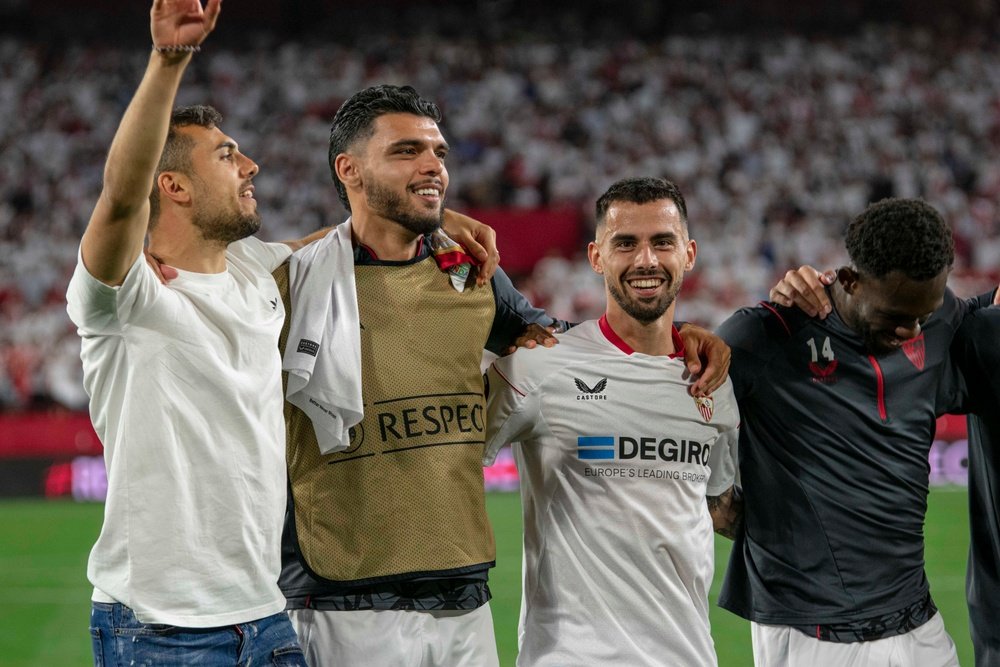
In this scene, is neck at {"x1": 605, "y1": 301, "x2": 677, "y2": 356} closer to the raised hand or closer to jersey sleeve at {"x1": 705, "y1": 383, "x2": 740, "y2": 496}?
jersey sleeve at {"x1": 705, "y1": 383, "x2": 740, "y2": 496}

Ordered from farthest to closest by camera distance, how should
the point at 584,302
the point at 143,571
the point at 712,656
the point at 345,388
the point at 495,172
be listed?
the point at 495,172 < the point at 584,302 < the point at 712,656 < the point at 345,388 < the point at 143,571

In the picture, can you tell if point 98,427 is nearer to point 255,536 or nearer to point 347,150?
point 255,536

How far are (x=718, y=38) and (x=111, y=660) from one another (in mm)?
23354

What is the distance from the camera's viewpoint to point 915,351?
4.10 meters

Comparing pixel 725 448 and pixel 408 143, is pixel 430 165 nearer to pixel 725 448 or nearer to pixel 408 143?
pixel 408 143

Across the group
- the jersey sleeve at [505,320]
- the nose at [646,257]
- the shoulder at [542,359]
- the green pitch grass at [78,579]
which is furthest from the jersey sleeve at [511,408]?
the green pitch grass at [78,579]

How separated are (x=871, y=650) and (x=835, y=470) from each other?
584 millimetres

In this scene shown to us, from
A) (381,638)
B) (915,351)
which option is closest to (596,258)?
(915,351)

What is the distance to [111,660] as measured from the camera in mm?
3135

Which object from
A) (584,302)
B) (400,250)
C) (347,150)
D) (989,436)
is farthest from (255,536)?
(584,302)

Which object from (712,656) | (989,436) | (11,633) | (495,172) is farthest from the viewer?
(495,172)

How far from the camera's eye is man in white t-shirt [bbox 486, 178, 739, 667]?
380 cm

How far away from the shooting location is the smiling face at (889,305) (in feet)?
12.6

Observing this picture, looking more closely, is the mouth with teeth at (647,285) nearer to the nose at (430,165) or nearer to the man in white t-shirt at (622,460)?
the man in white t-shirt at (622,460)
